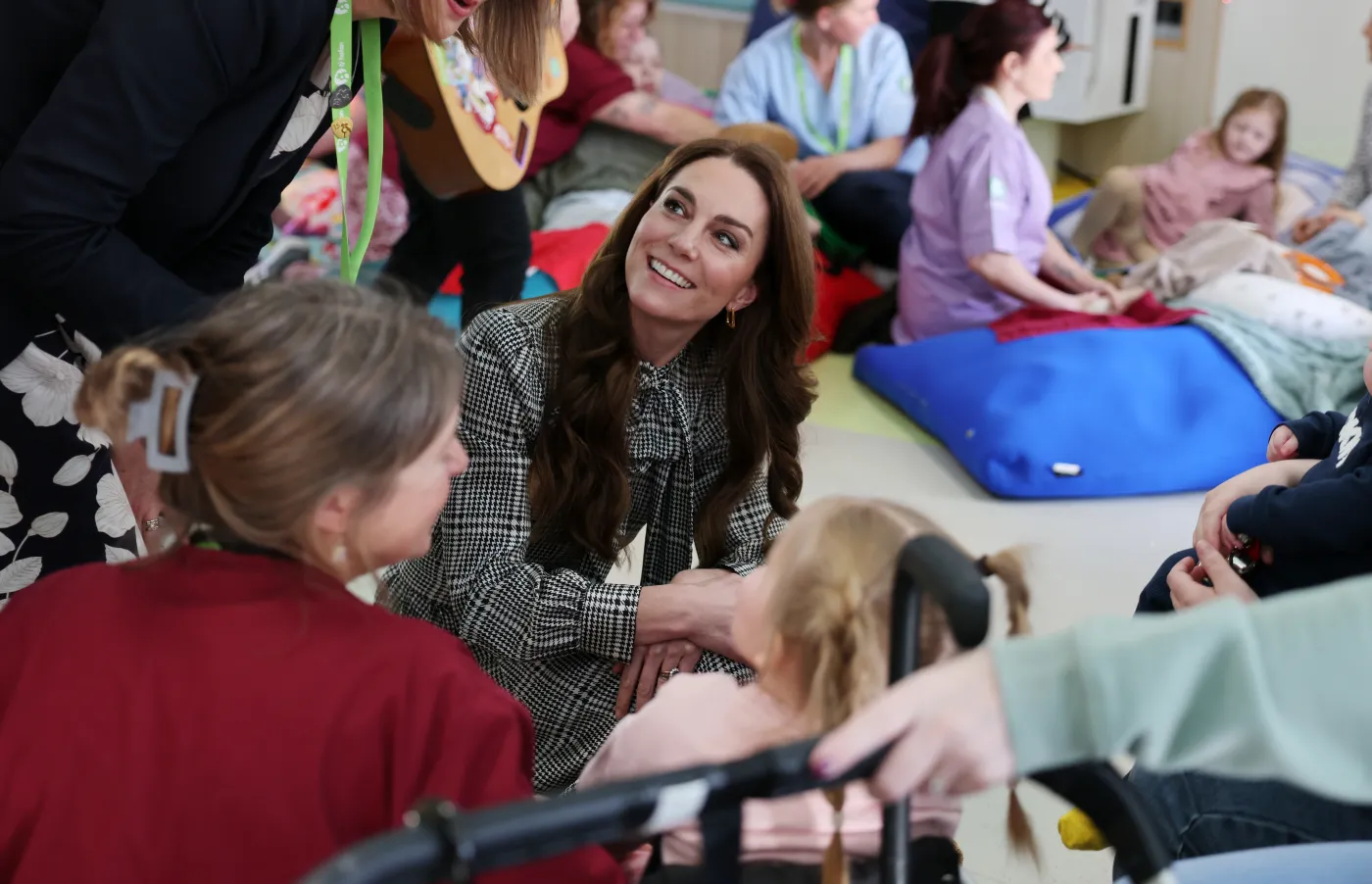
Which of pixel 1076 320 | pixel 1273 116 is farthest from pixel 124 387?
pixel 1273 116

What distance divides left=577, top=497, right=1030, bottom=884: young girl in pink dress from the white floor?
44.2 inches

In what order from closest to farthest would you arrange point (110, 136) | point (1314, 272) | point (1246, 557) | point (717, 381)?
1. point (110, 136)
2. point (1246, 557)
3. point (717, 381)
4. point (1314, 272)

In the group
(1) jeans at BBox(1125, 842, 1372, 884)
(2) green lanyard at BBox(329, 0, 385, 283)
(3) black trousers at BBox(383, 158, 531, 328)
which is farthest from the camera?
(3) black trousers at BBox(383, 158, 531, 328)

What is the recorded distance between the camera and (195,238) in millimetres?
1403

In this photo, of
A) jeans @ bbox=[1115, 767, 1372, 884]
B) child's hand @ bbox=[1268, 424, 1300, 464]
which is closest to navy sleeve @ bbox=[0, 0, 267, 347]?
jeans @ bbox=[1115, 767, 1372, 884]

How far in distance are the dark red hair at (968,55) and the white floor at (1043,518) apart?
928 millimetres

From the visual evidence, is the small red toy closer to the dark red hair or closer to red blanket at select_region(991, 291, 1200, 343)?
red blanket at select_region(991, 291, 1200, 343)

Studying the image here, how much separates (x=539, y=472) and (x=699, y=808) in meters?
1.01

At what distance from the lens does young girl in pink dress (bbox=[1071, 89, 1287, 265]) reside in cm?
416

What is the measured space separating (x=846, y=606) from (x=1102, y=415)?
2248mm

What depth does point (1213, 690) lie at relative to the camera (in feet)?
2.27

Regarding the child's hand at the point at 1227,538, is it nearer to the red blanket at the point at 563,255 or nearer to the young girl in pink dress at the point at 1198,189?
the red blanket at the point at 563,255

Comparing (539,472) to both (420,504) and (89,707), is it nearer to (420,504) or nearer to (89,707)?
(420,504)

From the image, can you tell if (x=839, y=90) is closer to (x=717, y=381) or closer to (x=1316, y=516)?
(x=717, y=381)
